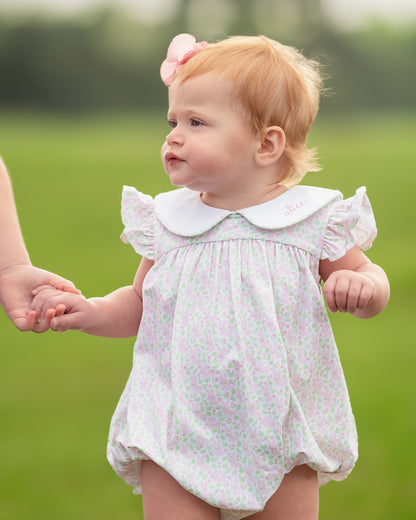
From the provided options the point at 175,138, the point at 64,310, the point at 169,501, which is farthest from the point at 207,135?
the point at 169,501

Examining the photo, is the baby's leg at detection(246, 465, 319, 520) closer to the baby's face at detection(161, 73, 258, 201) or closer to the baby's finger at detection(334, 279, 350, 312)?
the baby's finger at detection(334, 279, 350, 312)

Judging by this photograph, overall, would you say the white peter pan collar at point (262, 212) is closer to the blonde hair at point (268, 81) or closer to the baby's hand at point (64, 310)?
the blonde hair at point (268, 81)

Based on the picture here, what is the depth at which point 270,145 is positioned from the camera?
85.4 inches

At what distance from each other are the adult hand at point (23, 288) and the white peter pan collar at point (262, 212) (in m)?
0.34

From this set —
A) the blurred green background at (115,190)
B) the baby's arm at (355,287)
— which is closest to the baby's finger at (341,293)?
the baby's arm at (355,287)

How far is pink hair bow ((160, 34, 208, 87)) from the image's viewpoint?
220 centimetres

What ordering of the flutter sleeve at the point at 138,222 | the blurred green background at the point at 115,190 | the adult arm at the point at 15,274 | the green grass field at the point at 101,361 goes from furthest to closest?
the blurred green background at the point at 115,190 < the green grass field at the point at 101,361 < the adult arm at the point at 15,274 < the flutter sleeve at the point at 138,222

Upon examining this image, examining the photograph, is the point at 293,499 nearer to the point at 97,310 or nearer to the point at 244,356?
the point at 244,356

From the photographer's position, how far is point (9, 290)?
2.46 m

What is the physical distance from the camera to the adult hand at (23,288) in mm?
2379

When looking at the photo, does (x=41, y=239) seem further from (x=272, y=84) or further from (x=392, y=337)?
(x=272, y=84)

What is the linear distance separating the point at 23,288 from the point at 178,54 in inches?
28.6

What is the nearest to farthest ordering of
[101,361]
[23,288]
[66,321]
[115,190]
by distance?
[66,321]
[23,288]
[101,361]
[115,190]

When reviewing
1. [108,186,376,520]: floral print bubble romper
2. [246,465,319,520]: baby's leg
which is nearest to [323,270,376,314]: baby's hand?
[108,186,376,520]: floral print bubble romper
